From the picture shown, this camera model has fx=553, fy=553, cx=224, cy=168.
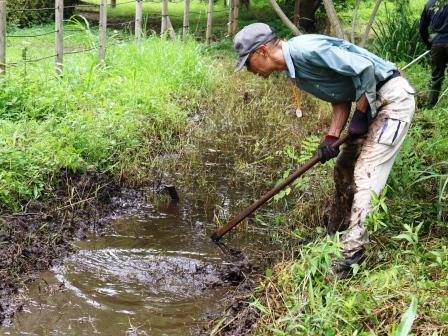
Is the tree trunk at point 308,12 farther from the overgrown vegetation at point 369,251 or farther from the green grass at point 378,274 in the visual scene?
the green grass at point 378,274

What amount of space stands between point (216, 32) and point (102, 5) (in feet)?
20.5

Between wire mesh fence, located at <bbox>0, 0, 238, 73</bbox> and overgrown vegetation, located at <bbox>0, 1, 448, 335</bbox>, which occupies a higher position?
wire mesh fence, located at <bbox>0, 0, 238, 73</bbox>

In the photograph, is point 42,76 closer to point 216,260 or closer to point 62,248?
point 62,248

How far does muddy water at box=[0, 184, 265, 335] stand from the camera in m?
3.28

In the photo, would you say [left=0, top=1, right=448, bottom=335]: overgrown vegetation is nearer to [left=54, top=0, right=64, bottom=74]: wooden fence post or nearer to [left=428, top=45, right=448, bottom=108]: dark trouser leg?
[left=54, top=0, right=64, bottom=74]: wooden fence post

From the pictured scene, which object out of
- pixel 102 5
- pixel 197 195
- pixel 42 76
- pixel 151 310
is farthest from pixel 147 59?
pixel 151 310

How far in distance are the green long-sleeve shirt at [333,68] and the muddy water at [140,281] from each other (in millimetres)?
1409

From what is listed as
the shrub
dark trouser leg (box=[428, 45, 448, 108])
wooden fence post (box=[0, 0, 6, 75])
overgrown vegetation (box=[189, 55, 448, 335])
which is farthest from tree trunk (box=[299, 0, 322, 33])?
wooden fence post (box=[0, 0, 6, 75])

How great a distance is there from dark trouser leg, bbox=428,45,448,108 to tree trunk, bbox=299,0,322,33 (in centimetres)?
591

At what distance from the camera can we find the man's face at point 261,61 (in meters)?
3.13

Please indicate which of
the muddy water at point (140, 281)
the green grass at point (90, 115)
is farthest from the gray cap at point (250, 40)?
the green grass at point (90, 115)

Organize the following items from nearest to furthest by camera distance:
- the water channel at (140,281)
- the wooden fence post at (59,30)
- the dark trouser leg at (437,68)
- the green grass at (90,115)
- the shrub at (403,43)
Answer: the water channel at (140,281)
the green grass at (90,115)
the wooden fence post at (59,30)
the dark trouser leg at (437,68)
the shrub at (403,43)

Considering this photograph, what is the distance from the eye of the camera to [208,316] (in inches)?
135

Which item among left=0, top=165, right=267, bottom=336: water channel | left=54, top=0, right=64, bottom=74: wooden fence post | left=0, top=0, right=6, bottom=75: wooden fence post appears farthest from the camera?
left=54, top=0, right=64, bottom=74: wooden fence post
